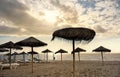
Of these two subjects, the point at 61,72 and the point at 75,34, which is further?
the point at 61,72

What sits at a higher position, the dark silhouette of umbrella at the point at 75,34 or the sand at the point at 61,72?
the dark silhouette of umbrella at the point at 75,34

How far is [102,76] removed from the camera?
1243 cm

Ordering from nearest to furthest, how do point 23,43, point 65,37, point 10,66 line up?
point 65,37 < point 23,43 < point 10,66

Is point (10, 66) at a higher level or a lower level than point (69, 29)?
lower

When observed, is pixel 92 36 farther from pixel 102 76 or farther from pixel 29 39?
pixel 29 39

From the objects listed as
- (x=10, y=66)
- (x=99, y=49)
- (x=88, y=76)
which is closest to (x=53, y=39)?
(x=88, y=76)

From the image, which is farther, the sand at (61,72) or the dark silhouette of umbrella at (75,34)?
the sand at (61,72)

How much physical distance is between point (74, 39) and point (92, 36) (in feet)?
2.60

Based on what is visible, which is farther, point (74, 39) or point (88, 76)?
point (88, 76)

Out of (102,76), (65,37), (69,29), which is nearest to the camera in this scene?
(69,29)

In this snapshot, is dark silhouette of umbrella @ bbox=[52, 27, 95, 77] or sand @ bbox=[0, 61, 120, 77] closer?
dark silhouette of umbrella @ bbox=[52, 27, 95, 77]

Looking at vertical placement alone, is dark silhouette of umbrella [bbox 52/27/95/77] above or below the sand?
above

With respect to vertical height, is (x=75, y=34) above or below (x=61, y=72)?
above

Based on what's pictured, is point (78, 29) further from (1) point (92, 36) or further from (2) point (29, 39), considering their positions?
(2) point (29, 39)
